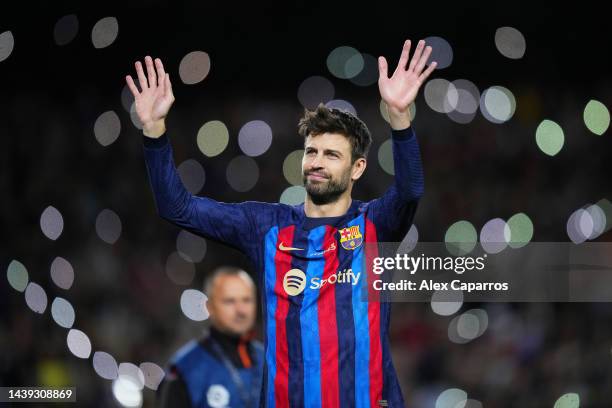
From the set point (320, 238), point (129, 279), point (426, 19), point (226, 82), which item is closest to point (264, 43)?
point (226, 82)

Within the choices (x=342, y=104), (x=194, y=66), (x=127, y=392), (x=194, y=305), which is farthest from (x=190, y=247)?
(x=127, y=392)

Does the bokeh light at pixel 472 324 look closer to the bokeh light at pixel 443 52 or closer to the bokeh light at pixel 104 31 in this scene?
the bokeh light at pixel 443 52

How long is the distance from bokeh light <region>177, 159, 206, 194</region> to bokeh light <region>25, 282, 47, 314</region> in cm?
193

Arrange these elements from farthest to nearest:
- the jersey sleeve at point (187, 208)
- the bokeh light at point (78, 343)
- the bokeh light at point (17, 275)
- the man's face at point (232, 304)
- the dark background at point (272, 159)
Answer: the bokeh light at point (17, 275), the dark background at point (272, 159), the bokeh light at point (78, 343), the man's face at point (232, 304), the jersey sleeve at point (187, 208)

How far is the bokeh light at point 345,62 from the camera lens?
10500 mm

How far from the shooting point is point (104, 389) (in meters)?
7.25

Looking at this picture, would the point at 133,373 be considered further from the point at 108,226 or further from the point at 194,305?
the point at 108,226

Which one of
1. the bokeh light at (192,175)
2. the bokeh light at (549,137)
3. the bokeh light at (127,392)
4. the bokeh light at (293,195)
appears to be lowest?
the bokeh light at (127,392)

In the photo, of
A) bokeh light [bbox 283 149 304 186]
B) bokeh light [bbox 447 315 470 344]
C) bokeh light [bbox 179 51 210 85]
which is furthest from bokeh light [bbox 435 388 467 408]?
bokeh light [bbox 179 51 210 85]

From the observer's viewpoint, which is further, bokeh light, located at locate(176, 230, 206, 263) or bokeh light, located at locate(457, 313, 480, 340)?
bokeh light, located at locate(176, 230, 206, 263)

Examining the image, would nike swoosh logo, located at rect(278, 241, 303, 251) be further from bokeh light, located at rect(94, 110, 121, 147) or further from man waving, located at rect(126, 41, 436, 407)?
bokeh light, located at rect(94, 110, 121, 147)

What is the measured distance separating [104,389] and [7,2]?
3169 mm

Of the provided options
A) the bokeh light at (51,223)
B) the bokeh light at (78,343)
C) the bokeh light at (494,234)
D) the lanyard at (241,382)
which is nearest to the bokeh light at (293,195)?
the bokeh light at (494,234)

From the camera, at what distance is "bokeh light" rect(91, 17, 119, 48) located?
8.59 m
